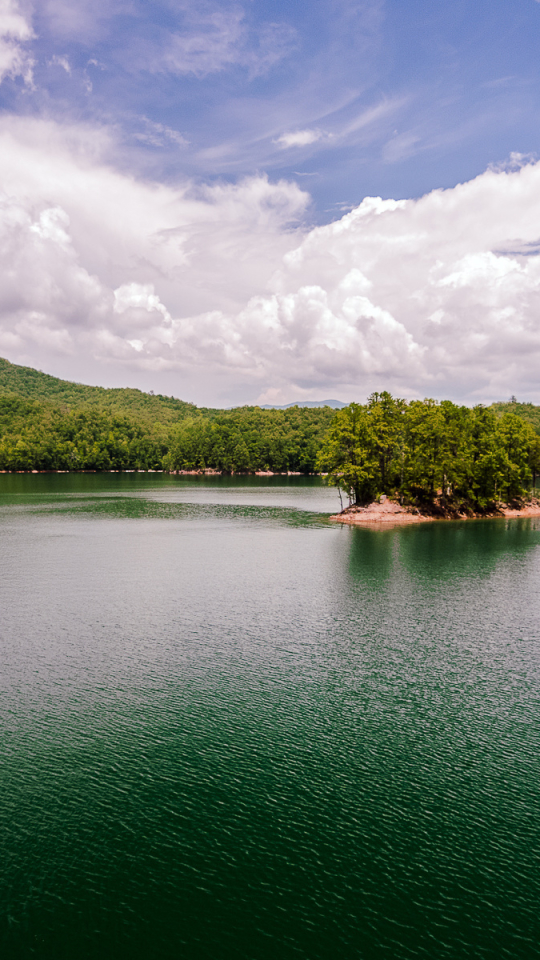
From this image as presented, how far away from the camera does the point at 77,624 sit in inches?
1345

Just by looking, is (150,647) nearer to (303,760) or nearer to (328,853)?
(303,760)

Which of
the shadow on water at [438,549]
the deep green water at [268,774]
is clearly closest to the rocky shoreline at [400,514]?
the shadow on water at [438,549]

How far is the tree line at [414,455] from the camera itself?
288ft

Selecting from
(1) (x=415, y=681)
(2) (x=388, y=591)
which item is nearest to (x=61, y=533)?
(2) (x=388, y=591)

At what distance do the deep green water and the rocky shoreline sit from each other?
143 ft

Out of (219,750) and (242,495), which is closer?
(219,750)

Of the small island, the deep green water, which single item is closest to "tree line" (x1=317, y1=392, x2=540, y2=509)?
the small island

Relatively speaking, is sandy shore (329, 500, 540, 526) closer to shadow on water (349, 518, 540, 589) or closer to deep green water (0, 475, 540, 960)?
shadow on water (349, 518, 540, 589)

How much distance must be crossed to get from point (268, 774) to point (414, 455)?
247 ft

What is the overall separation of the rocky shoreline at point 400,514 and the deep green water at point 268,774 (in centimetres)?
4349

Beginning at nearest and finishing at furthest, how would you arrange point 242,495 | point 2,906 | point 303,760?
point 2,906 → point 303,760 → point 242,495

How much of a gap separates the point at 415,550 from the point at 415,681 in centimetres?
3630

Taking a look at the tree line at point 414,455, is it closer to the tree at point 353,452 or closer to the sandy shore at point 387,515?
the tree at point 353,452

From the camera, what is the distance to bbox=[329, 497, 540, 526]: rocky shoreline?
86625mm
